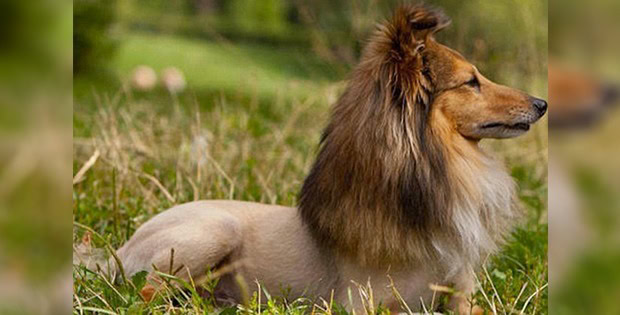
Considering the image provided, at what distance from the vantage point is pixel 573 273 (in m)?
0.89

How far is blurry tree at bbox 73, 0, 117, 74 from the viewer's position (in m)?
12.2

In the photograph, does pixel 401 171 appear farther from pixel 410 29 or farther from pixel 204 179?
pixel 204 179

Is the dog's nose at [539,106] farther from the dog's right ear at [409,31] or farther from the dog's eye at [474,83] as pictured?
the dog's right ear at [409,31]

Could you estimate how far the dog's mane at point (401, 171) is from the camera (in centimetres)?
365

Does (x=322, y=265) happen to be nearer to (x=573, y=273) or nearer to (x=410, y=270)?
(x=410, y=270)

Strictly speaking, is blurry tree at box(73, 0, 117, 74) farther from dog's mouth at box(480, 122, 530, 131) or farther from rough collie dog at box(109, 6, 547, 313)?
dog's mouth at box(480, 122, 530, 131)

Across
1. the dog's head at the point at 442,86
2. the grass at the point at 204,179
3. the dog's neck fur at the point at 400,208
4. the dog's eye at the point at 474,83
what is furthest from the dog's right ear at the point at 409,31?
the grass at the point at 204,179

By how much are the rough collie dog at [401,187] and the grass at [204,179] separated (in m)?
0.15

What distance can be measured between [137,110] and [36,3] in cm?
708

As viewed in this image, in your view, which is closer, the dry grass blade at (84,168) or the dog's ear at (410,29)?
the dog's ear at (410,29)

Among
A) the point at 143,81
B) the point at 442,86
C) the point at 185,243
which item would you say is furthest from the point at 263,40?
the point at 442,86

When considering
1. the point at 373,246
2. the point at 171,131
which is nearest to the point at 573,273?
the point at 373,246

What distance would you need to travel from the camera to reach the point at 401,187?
3645mm

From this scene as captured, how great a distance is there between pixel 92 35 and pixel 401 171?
32.8ft
